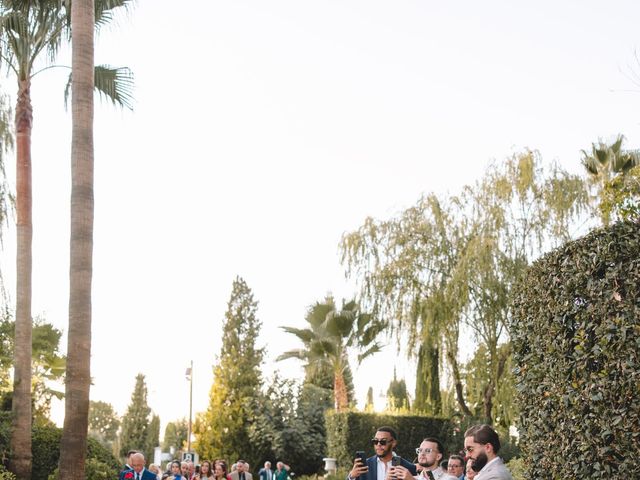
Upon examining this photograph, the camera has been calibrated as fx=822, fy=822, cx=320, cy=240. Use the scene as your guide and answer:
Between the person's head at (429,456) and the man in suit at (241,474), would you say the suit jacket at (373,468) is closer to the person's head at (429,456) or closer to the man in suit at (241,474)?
the person's head at (429,456)

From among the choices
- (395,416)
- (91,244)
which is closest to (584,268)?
(91,244)

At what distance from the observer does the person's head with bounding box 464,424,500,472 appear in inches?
220

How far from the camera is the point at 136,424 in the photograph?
6694cm

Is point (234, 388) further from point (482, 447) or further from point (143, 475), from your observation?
point (482, 447)

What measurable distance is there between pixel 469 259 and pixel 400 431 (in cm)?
682

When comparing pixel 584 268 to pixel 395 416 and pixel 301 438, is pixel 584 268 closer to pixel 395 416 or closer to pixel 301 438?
pixel 395 416

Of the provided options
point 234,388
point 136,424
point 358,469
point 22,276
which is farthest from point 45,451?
point 136,424

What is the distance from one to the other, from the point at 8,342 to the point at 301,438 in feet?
68.1

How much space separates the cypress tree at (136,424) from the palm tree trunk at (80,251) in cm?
5700

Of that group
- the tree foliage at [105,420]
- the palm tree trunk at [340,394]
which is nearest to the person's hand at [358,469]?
the palm tree trunk at [340,394]

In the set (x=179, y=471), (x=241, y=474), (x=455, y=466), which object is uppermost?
(x=455, y=466)

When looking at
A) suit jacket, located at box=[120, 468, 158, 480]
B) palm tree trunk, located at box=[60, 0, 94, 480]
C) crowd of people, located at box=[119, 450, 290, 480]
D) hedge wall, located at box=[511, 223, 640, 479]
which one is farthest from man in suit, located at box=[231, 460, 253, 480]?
hedge wall, located at box=[511, 223, 640, 479]

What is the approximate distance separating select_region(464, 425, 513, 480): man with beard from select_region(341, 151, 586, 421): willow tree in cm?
2029

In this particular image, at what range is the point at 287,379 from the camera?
4212 centimetres
